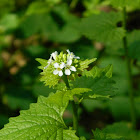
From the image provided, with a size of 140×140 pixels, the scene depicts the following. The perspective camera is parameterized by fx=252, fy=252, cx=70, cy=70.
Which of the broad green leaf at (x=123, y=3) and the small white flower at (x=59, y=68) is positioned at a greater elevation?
the broad green leaf at (x=123, y=3)

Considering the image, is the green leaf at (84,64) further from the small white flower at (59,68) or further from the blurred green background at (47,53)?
the blurred green background at (47,53)

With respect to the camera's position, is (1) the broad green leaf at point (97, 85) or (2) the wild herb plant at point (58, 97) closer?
(2) the wild herb plant at point (58, 97)

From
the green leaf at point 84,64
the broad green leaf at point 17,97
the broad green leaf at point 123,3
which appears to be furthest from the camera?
the broad green leaf at point 17,97

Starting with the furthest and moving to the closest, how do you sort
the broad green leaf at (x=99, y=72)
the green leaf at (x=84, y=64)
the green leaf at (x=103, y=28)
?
the green leaf at (x=103, y=28)
the broad green leaf at (x=99, y=72)
the green leaf at (x=84, y=64)

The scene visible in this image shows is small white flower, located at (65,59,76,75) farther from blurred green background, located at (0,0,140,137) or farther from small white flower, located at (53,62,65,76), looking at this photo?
blurred green background, located at (0,0,140,137)

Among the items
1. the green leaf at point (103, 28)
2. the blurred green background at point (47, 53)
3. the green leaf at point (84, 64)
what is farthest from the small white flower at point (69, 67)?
the blurred green background at point (47, 53)

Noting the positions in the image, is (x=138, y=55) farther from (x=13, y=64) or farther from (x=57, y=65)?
(x=13, y=64)

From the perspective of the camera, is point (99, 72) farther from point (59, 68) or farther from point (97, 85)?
point (59, 68)

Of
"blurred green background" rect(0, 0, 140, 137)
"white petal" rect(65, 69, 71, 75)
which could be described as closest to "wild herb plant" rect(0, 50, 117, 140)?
"white petal" rect(65, 69, 71, 75)
